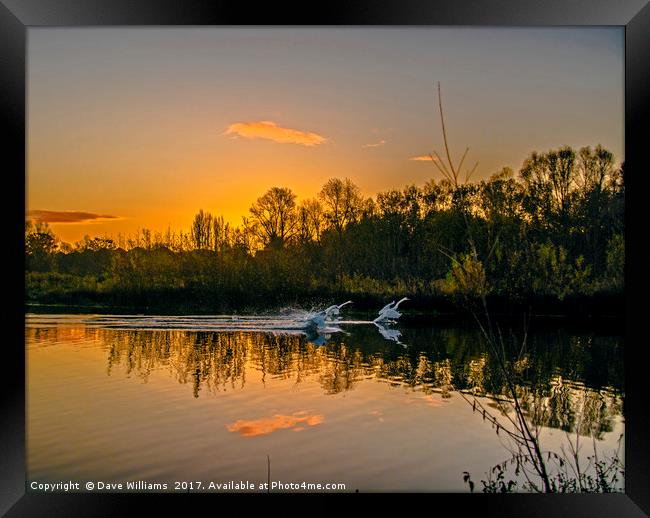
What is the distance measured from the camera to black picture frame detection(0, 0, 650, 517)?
3.85 meters

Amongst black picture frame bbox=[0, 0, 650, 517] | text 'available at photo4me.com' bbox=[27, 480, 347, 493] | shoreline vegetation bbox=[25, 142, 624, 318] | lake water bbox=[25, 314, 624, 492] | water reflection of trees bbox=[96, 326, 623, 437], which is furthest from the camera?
shoreline vegetation bbox=[25, 142, 624, 318]

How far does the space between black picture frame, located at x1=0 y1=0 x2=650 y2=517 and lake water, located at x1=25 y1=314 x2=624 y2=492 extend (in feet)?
1.11

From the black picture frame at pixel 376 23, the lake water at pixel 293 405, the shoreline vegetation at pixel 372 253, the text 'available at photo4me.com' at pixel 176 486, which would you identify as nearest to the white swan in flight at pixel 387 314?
the shoreline vegetation at pixel 372 253

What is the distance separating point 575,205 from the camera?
30.5 feet

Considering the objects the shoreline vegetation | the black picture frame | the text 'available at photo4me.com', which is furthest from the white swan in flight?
the black picture frame

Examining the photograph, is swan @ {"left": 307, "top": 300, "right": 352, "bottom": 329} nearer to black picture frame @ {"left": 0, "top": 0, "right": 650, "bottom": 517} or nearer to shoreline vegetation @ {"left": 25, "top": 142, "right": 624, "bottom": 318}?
shoreline vegetation @ {"left": 25, "top": 142, "right": 624, "bottom": 318}

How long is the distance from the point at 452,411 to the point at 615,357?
3.10 m

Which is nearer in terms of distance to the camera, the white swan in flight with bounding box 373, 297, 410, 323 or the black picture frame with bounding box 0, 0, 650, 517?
the black picture frame with bounding box 0, 0, 650, 517

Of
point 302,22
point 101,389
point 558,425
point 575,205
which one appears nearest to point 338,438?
point 558,425

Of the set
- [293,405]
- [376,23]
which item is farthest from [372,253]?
[376,23]

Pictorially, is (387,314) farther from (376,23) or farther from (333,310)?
(376,23)

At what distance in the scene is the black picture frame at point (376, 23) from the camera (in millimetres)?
3854

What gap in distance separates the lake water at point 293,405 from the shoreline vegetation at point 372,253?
0.82 m
